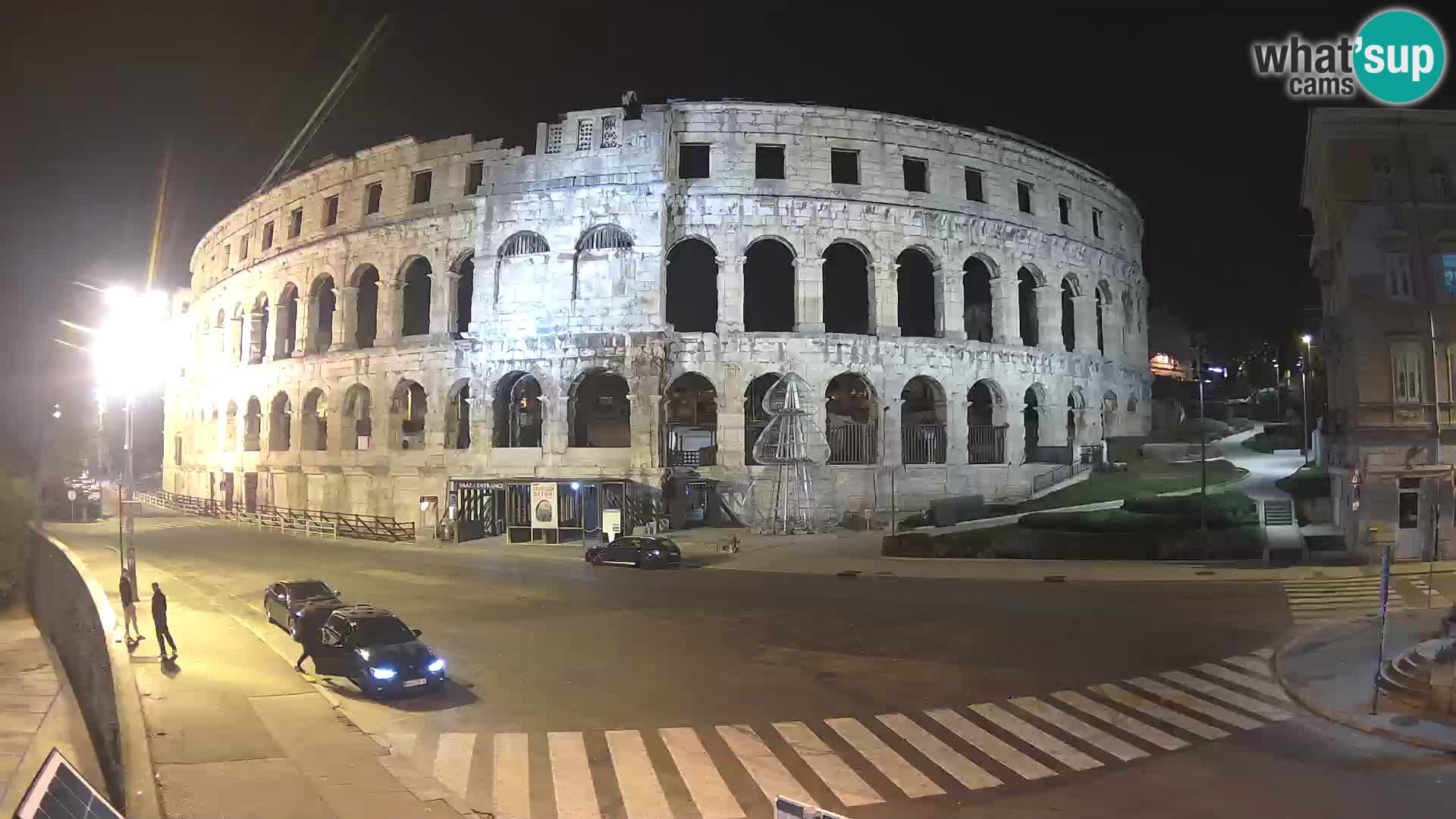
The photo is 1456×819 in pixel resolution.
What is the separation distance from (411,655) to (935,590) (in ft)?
53.4

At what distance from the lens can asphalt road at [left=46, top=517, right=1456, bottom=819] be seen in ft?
36.0

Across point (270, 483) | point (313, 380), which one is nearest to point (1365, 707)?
point (313, 380)

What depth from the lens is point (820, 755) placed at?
480 inches

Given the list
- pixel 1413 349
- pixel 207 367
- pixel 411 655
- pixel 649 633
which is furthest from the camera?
pixel 207 367

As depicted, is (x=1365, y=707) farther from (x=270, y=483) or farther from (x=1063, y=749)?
(x=270, y=483)

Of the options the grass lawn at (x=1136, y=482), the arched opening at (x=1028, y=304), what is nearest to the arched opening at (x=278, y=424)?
the grass lawn at (x=1136, y=482)

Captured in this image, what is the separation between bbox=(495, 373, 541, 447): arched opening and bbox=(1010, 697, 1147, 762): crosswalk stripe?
1351 inches

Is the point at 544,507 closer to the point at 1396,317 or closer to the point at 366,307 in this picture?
the point at 366,307

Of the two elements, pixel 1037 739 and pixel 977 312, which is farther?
pixel 977 312

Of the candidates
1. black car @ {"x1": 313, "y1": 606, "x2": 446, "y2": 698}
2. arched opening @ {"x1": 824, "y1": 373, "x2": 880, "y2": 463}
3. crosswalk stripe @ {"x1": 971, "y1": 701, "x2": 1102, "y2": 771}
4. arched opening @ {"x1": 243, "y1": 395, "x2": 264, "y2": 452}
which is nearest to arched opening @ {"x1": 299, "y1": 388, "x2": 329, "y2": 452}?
arched opening @ {"x1": 243, "y1": 395, "x2": 264, "y2": 452}

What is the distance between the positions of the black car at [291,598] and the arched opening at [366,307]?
30729 mm

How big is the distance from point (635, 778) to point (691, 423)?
147 feet

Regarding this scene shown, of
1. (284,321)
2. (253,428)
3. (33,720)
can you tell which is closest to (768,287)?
(284,321)

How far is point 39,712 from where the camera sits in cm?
2589
